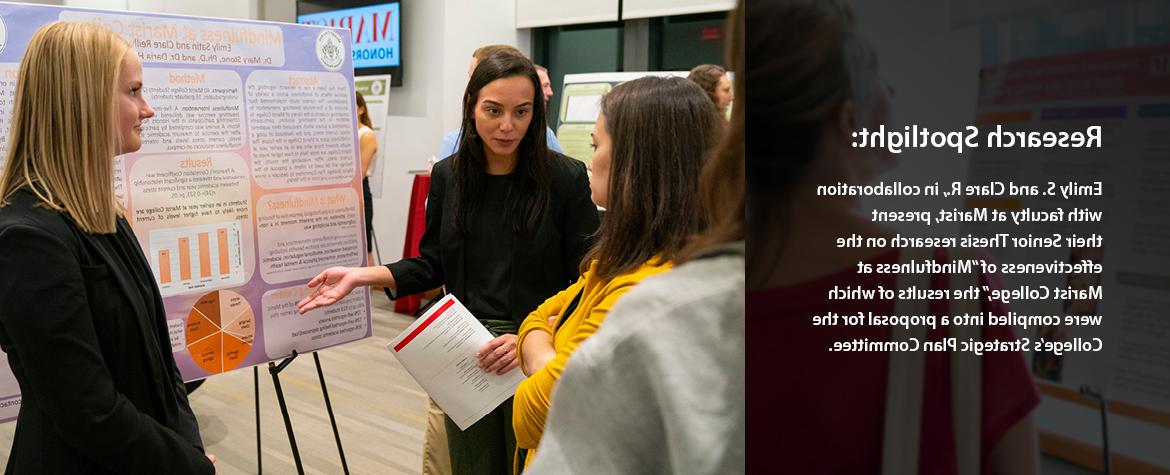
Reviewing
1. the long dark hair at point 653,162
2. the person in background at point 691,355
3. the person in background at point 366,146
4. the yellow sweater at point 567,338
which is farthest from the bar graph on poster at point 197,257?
the person in background at point 366,146

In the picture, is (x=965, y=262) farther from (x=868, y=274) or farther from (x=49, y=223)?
(x=49, y=223)

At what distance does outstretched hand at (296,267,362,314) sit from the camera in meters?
2.02

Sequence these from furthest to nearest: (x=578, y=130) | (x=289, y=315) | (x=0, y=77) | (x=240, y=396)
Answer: (x=578, y=130), (x=240, y=396), (x=289, y=315), (x=0, y=77)

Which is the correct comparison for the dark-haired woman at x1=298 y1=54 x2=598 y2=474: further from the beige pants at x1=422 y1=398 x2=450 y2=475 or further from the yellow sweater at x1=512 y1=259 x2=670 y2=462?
the yellow sweater at x1=512 y1=259 x2=670 y2=462

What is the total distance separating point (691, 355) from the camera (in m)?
0.43

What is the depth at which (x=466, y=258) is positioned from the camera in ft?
6.28

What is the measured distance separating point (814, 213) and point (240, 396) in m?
4.01

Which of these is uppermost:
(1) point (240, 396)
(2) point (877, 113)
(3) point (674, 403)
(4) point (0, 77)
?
(4) point (0, 77)

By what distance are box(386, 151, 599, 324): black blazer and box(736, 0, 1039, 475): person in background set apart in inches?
57.6

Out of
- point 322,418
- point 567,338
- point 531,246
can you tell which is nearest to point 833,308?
point 567,338

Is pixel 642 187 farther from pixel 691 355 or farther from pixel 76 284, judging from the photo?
pixel 76 284

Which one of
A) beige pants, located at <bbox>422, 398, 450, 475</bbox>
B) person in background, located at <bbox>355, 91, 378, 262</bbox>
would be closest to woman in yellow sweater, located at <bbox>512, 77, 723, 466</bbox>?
beige pants, located at <bbox>422, 398, 450, 475</bbox>

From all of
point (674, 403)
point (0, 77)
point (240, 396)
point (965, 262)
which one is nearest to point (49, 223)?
point (0, 77)

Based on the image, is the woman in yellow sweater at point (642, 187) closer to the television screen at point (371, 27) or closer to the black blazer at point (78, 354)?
the black blazer at point (78, 354)
